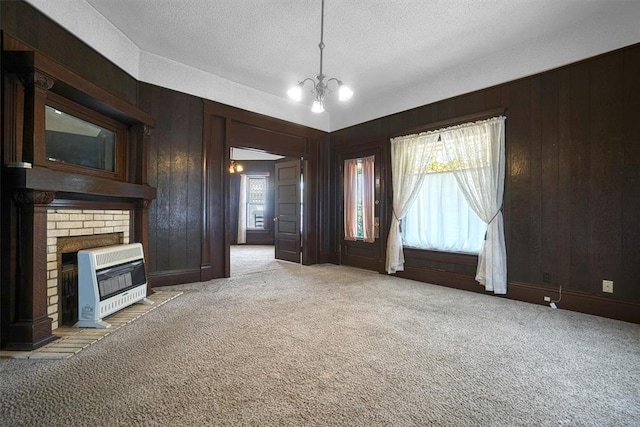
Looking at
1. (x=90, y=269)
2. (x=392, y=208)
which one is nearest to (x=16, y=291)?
(x=90, y=269)

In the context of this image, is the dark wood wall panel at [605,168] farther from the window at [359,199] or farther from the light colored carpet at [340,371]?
the window at [359,199]

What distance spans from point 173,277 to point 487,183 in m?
4.48

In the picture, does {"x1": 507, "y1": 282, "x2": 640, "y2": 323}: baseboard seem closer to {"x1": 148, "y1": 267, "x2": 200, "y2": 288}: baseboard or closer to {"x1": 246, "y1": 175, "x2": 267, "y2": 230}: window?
{"x1": 148, "y1": 267, "x2": 200, "y2": 288}: baseboard

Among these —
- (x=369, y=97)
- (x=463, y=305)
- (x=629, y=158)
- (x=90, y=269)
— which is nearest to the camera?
(x=90, y=269)

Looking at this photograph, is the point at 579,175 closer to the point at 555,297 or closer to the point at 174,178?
the point at 555,297

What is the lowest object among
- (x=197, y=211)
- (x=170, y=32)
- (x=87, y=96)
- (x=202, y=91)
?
(x=197, y=211)

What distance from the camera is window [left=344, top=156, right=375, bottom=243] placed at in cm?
555

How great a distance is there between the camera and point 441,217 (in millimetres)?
4516

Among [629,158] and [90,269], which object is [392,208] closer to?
[629,158]

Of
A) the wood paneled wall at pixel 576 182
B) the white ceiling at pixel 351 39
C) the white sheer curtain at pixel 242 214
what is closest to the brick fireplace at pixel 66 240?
the white ceiling at pixel 351 39

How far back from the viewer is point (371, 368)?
2.02m

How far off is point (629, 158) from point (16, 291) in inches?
219

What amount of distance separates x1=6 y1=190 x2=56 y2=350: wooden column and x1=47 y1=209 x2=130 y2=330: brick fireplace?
9.6 inches

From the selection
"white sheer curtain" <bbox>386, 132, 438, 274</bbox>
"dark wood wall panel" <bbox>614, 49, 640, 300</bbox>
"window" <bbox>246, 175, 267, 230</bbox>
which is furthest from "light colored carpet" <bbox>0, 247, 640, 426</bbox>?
"window" <bbox>246, 175, 267, 230</bbox>
